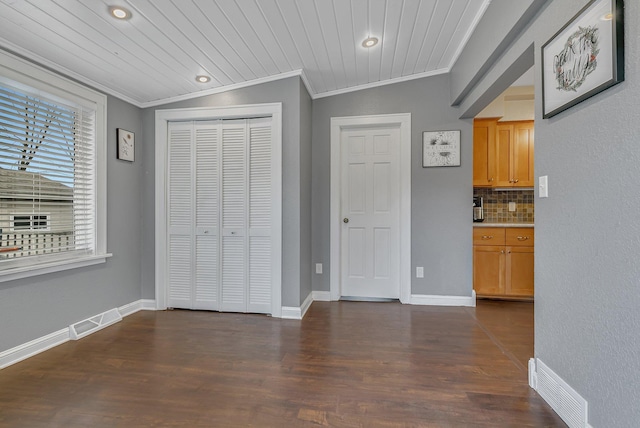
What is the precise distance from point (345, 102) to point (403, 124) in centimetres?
72

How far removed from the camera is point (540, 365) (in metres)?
1.73

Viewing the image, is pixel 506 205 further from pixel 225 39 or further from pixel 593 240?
pixel 225 39

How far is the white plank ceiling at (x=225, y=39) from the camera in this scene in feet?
6.30

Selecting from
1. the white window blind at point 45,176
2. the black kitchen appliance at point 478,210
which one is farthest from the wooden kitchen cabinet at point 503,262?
the white window blind at point 45,176

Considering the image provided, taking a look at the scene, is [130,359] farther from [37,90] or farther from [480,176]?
[480,176]

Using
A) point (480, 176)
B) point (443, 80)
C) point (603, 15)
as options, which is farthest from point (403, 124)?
point (603, 15)

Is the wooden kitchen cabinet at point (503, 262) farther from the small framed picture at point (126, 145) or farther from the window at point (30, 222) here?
the window at point (30, 222)

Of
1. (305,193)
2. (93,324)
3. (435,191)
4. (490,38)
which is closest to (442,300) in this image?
(435,191)

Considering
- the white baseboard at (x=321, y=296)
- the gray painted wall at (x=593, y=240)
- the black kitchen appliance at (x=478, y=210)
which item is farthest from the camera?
the black kitchen appliance at (x=478, y=210)

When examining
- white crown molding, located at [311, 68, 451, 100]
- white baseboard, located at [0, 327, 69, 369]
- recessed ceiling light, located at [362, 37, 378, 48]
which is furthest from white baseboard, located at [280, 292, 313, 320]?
recessed ceiling light, located at [362, 37, 378, 48]

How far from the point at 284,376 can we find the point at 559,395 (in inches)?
60.3

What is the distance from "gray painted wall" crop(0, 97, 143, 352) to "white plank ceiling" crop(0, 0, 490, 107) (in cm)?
65

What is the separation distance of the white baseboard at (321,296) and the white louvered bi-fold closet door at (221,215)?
2.20ft

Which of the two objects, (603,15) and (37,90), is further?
(37,90)
